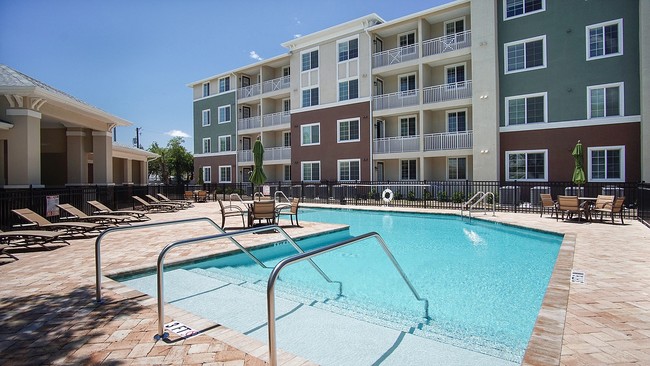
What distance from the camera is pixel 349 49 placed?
26953 millimetres

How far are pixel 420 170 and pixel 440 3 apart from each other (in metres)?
11.1

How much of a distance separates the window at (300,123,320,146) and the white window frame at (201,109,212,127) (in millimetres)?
13400

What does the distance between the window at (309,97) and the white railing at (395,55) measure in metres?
5.62

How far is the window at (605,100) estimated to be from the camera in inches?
709

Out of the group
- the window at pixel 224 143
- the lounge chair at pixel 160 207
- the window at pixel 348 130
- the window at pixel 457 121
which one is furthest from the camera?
the window at pixel 224 143

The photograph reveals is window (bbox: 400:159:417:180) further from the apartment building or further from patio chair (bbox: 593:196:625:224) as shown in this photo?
patio chair (bbox: 593:196:625:224)

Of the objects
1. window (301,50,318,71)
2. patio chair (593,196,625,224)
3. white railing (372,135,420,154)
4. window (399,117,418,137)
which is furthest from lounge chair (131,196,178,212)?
patio chair (593,196,625,224)

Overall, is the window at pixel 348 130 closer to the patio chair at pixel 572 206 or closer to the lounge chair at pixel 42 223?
the patio chair at pixel 572 206

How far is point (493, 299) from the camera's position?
5.67m

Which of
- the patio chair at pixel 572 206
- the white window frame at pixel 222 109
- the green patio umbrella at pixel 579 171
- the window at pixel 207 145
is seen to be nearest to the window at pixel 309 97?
the white window frame at pixel 222 109

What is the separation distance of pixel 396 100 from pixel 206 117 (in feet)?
73.8

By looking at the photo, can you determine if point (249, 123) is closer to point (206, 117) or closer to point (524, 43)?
point (206, 117)

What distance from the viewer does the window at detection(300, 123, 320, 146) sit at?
28611 mm

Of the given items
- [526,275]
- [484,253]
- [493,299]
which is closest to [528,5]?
[484,253]
